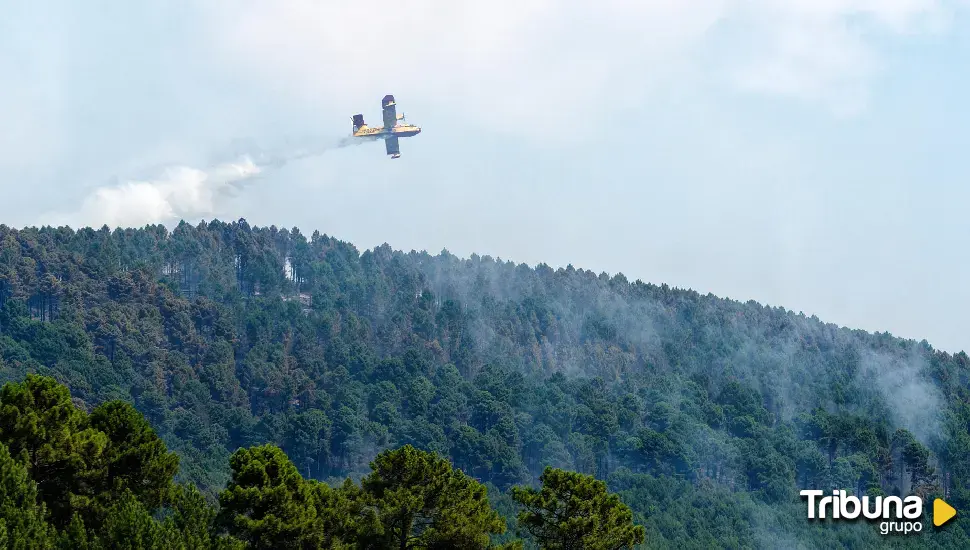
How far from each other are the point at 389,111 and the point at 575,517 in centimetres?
5362

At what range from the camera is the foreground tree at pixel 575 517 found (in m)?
51.4

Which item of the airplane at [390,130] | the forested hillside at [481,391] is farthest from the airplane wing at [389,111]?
the forested hillside at [481,391]

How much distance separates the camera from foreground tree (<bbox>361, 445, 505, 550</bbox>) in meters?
52.1

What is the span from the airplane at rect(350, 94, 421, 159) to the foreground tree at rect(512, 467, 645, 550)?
49172mm

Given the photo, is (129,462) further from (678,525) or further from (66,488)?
(678,525)

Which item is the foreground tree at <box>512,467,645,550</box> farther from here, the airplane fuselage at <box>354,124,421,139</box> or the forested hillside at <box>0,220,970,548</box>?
the forested hillside at <box>0,220,970,548</box>

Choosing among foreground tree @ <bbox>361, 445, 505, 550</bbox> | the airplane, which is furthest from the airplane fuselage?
foreground tree @ <bbox>361, 445, 505, 550</bbox>

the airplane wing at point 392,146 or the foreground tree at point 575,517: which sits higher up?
the airplane wing at point 392,146

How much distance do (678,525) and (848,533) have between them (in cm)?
1526

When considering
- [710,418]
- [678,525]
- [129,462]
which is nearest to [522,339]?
[710,418]

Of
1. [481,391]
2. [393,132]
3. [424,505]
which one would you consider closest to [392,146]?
[393,132]

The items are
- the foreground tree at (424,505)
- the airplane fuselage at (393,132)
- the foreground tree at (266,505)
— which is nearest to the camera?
the foreground tree at (266,505)

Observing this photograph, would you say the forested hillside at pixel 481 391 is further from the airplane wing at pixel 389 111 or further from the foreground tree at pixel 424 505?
the foreground tree at pixel 424 505

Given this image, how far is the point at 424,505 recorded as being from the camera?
5253 cm
